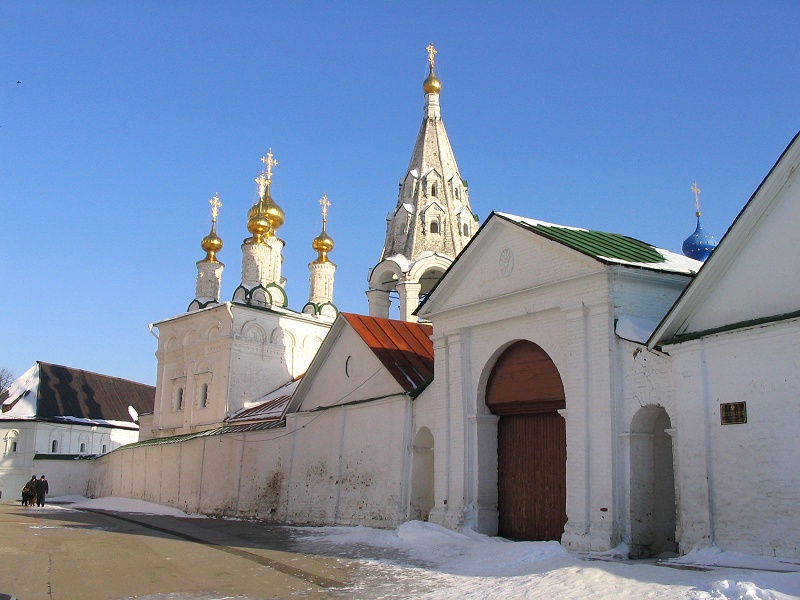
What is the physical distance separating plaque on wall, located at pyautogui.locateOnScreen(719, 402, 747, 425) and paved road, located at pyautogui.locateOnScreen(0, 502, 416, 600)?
4.57 m

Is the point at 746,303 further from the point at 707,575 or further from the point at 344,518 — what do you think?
the point at 344,518

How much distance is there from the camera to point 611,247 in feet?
45.0

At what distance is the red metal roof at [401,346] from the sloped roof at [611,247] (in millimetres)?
4520

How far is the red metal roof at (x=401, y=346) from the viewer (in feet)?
56.9

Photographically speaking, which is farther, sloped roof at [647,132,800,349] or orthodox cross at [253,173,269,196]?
orthodox cross at [253,173,269,196]

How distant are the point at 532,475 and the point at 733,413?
4472 millimetres

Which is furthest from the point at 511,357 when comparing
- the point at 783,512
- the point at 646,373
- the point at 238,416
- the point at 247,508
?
the point at 238,416

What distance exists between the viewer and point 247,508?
835 inches

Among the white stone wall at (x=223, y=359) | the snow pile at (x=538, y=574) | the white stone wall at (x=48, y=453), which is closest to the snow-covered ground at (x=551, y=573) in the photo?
the snow pile at (x=538, y=574)

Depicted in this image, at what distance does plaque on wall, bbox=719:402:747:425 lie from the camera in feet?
32.7

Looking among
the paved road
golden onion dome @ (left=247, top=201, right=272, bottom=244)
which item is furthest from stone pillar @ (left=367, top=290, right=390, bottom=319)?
the paved road

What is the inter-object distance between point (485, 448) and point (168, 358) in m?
21.5

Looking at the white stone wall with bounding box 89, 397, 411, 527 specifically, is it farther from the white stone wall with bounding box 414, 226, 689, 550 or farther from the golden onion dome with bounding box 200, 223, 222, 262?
the golden onion dome with bounding box 200, 223, 222, 262

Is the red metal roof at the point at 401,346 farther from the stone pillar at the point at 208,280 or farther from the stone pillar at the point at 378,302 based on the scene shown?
the stone pillar at the point at 208,280
